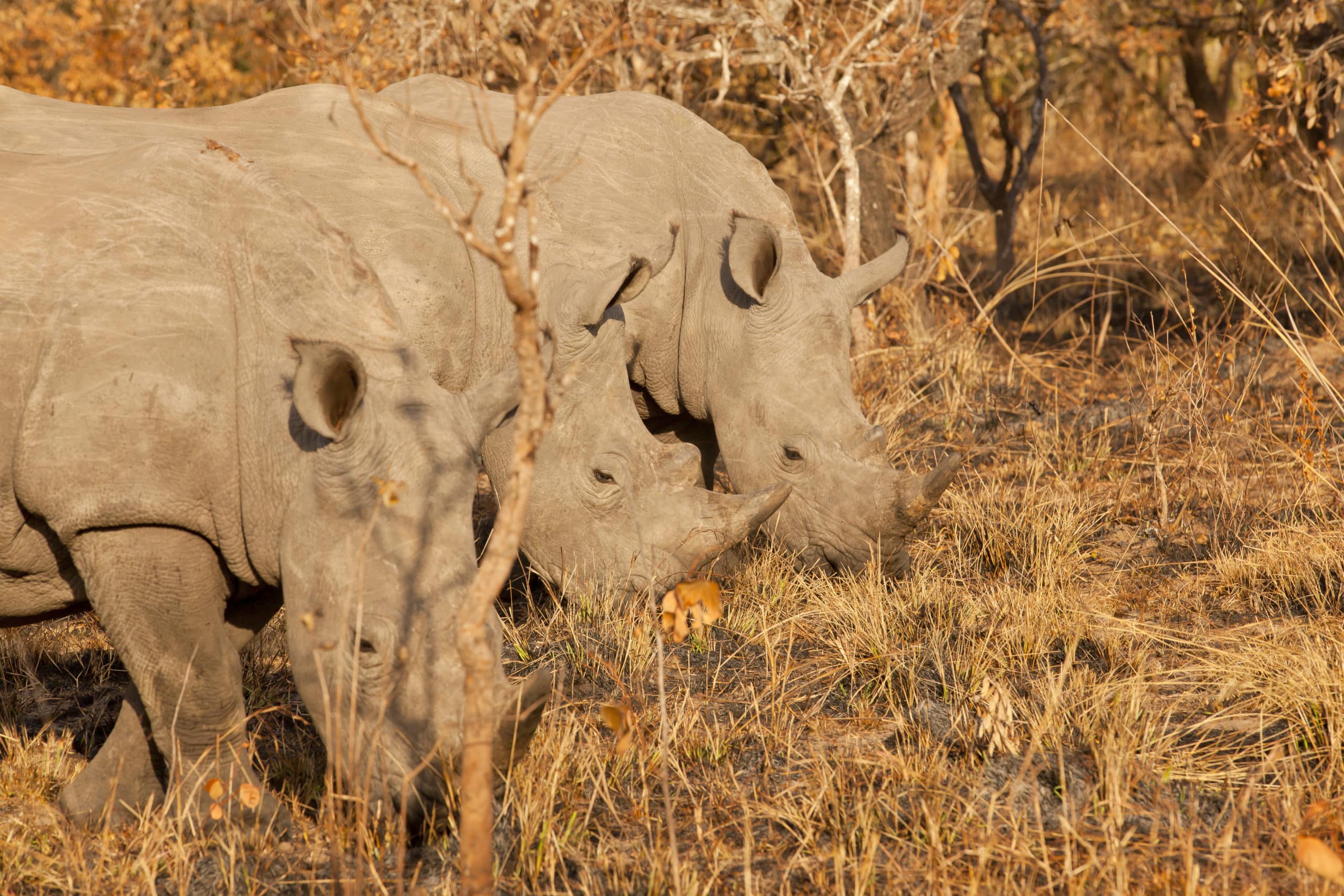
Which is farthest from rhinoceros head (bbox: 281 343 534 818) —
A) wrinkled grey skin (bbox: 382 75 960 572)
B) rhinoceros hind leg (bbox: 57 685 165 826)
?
wrinkled grey skin (bbox: 382 75 960 572)

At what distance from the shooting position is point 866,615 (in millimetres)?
4801

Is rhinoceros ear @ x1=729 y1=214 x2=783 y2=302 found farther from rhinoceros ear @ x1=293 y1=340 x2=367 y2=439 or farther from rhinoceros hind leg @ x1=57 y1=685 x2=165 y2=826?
rhinoceros hind leg @ x1=57 y1=685 x2=165 y2=826

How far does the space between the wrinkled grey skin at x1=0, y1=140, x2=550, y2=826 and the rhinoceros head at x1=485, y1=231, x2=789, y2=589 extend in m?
1.32

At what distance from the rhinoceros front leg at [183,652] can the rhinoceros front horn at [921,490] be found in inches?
103

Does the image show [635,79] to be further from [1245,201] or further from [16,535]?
[16,535]

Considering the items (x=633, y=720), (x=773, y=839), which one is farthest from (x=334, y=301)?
(x=773, y=839)

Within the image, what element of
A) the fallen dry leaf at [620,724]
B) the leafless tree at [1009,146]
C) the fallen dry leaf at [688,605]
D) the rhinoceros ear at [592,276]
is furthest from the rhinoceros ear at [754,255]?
the leafless tree at [1009,146]

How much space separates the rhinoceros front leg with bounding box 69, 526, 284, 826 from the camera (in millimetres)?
3348

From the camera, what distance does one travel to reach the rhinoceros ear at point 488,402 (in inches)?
133

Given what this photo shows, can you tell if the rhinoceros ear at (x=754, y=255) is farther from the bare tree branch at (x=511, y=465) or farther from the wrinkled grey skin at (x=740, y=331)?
the bare tree branch at (x=511, y=465)

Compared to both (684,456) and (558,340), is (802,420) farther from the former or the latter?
(558,340)

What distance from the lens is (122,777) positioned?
3805mm

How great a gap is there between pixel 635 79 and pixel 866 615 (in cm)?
483

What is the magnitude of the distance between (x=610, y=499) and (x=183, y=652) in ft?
5.63
